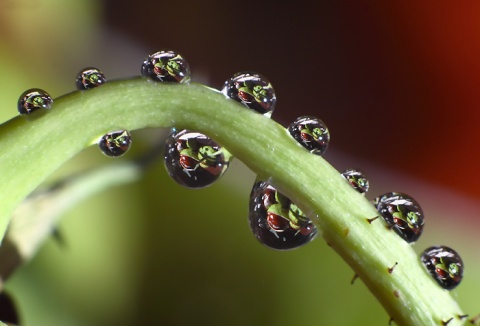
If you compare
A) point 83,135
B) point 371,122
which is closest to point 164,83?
point 83,135

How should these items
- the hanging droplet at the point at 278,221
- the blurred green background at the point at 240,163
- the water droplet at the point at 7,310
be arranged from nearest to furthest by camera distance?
the hanging droplet at the point at 278,221, the water droplet at the point at 7,310, the blurred green background at the point at 240,163

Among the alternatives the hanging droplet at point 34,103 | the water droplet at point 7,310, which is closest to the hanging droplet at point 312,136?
the hanging droplet at point 34,103

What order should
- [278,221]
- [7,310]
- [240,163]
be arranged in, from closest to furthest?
1. [278,221]
2. [7,310]
3. [240,163]

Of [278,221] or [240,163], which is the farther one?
[240,163]

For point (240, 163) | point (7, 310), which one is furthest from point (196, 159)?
point (240, 163)

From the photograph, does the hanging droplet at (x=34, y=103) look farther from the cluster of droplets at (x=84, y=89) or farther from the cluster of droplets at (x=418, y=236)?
the cluster of droplets at (x=418, y=236)

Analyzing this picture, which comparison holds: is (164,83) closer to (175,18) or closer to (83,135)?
(83,135)

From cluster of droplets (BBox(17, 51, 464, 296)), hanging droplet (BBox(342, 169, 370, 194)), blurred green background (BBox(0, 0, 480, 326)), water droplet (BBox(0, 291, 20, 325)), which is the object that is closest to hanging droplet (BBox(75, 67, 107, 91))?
cluster of droplets (BBox(17, 51, 464, 296))

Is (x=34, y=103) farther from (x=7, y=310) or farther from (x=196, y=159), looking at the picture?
(x=7, y=310)
